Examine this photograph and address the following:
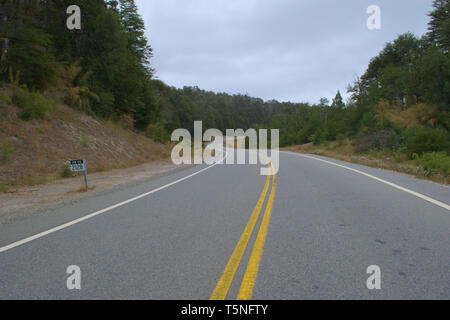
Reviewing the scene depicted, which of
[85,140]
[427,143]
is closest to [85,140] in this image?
[85,140]

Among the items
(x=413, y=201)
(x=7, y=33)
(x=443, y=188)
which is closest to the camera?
(x=413, y=201)

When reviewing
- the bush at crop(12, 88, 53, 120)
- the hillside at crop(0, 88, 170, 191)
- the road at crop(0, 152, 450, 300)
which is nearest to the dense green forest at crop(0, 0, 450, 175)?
the bush at crop(12, 88, 53, 120)

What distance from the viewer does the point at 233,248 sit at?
4.66 meters

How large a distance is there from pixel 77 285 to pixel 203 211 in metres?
3.72

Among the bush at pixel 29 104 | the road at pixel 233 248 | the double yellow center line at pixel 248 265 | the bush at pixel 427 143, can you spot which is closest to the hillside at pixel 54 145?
the bush at pixel 29 104

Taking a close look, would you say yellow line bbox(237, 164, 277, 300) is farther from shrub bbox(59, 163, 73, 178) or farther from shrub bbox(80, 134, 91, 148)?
shrub bbox(80, 134, 91, 148)

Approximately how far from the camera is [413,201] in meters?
7.76

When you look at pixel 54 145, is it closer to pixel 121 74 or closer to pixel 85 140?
pixel 85 140

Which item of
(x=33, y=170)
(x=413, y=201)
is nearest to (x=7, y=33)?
(x=33, y=170)

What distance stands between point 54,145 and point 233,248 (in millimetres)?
15316

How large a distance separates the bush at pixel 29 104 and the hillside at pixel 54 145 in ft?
0.86

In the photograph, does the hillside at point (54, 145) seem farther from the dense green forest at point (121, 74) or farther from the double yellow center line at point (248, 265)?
the double yellow center line at point (248, 265)
